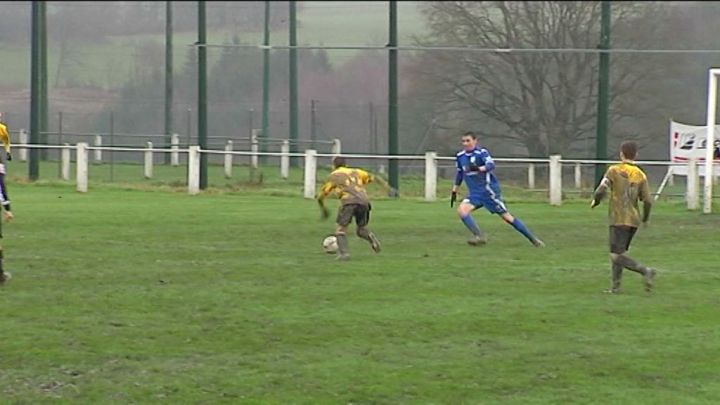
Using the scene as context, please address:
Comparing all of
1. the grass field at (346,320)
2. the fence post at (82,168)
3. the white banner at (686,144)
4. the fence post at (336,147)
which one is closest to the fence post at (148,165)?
the fence post at (336,147)

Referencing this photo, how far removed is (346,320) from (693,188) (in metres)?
15.4

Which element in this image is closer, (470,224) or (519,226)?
(519,226)

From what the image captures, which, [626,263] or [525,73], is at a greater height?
[525,73]

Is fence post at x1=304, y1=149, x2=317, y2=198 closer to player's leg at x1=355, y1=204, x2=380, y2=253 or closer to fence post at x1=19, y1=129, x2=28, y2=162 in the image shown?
player's leg at x1=355, y1=204, x2=380, y2=253

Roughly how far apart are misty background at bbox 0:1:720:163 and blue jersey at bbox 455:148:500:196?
19463mm

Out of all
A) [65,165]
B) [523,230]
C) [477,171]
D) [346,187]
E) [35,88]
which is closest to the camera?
[346,187]

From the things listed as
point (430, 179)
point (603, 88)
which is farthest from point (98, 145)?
point (603, 88)

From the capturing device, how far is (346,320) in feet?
43.0

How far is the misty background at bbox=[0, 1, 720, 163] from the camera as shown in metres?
41.2

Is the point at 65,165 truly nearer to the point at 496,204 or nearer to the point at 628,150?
the point at 496,204

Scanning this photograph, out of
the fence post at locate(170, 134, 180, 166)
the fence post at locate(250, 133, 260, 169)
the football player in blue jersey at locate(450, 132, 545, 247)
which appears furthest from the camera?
the fence post at locate(170, 134, 180, 166)

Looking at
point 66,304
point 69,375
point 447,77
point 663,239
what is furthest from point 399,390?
point 447,77

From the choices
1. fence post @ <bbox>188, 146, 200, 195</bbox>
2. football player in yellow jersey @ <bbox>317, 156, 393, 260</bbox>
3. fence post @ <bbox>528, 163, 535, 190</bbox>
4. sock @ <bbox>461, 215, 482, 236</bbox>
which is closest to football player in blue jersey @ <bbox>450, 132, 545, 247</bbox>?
sock @ <bbox>461, 215, 482, 236</bbox>

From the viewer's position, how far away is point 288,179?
37469mm
